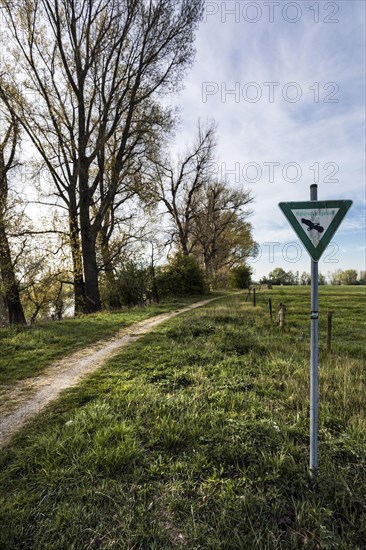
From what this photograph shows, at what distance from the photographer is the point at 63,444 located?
10.1 feet

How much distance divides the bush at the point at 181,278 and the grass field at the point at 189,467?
54.9ft

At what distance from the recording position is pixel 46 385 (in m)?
5.07

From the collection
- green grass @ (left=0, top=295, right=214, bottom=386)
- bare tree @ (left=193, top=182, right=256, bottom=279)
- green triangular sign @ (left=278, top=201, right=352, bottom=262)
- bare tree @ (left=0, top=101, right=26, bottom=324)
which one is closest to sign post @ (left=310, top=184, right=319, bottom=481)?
green triangular sign @ (left=278, top=201, right=352, bottom=262)

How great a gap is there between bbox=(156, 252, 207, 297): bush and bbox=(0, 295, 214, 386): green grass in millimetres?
10206

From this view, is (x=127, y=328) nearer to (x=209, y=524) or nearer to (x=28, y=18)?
(x=209, y=524)

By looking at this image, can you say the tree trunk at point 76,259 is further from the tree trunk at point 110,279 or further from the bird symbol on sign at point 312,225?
the bird symbol on sign at point 312,225

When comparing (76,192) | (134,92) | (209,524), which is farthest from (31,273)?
(209,524)

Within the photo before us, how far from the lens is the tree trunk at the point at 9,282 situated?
13461mm

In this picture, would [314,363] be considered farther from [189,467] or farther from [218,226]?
[218,226]

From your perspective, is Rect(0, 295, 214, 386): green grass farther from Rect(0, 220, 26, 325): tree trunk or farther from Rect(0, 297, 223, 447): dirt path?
Rect(0, 220, 26, 325): tree trunk

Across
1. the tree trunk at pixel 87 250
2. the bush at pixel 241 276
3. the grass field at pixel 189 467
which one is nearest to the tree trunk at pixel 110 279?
the tree trunk at pixel 87 250

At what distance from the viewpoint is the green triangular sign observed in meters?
2.51

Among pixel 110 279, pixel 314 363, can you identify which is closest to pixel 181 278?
pixel 110 279

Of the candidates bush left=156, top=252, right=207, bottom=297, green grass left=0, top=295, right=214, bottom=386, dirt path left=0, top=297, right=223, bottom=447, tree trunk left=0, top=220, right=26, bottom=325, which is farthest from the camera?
bush left=156, top=252, right=207, bottom=297
